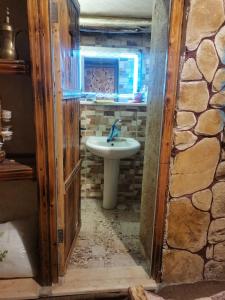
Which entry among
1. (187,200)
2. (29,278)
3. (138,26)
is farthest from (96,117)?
(29,278)

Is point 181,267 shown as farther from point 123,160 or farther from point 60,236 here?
point 123,160

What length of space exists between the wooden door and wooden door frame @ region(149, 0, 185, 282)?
63 centimetres

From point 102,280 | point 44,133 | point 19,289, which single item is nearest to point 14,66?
point 44,133

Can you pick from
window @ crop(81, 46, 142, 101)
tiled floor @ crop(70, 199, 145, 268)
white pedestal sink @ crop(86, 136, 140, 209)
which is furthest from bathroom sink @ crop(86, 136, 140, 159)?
tiled floor @ crop(70, 199, 145, 268)

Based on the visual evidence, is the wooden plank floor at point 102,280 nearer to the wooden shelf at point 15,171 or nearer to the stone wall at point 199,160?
the stone wall at point 199,160

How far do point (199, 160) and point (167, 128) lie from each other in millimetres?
311

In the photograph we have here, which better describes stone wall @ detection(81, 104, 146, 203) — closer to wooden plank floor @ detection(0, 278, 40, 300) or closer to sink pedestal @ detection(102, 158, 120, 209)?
sink pedestal @ detection(102, 158, 120, 209)

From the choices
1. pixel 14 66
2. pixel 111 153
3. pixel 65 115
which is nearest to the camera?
pixel 14 66

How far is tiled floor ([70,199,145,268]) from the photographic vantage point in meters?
1.89

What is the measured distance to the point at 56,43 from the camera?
1300mm

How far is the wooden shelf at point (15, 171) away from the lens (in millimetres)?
1357

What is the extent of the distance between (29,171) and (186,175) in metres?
1.00

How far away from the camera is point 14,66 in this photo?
50.4 inches

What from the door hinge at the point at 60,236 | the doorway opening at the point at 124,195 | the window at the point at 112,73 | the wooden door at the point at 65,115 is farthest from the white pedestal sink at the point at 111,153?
the door hinge at the point at 60,236
